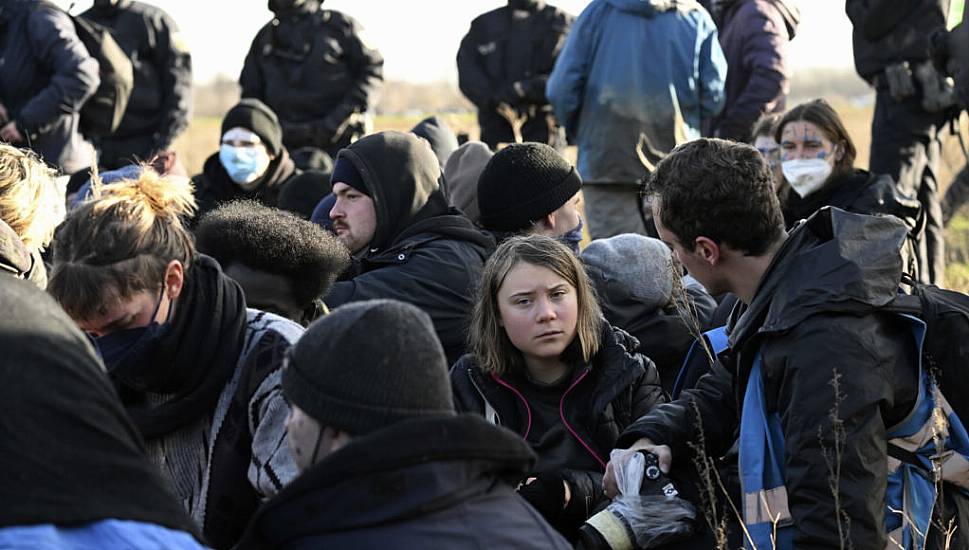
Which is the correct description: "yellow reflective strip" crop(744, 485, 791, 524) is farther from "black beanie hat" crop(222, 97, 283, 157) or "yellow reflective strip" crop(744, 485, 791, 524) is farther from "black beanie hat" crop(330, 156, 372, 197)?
"black beanie hat" crop(222, 97, 283, 157)

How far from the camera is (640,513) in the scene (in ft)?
13.0

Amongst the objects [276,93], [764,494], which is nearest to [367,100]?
Answer: [276,93]

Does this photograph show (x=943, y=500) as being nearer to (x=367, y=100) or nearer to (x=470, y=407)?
(x=470, y=407)

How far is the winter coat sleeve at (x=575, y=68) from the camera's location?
8.72 metres

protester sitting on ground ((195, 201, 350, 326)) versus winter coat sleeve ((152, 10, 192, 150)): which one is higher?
protester sitting on ground ((195, 201, 350, 326))

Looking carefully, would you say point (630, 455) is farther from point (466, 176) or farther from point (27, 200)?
point (466, 176)

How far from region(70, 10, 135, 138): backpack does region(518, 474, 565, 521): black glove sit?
7713 mm

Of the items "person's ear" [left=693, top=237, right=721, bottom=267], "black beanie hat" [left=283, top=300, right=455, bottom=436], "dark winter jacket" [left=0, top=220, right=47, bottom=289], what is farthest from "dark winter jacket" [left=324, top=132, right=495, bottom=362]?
"black beanie hat" [left=283, top=300, right=455, bottom=436]

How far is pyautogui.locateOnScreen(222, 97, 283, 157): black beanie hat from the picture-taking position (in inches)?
358

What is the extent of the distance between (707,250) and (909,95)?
18.1 ft

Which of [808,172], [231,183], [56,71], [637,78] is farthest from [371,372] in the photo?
[56,71]

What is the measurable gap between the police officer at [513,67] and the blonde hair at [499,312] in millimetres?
7941

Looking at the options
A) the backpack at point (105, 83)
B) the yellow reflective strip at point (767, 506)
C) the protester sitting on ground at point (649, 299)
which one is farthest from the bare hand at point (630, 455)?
the backpack at point (105, 83)

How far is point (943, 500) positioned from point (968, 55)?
3.78 m
